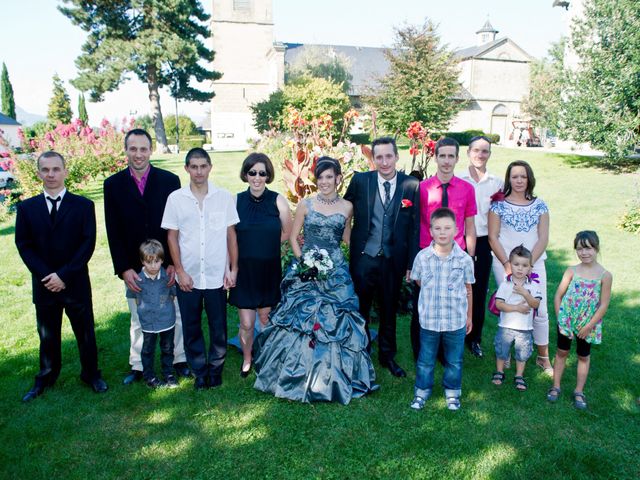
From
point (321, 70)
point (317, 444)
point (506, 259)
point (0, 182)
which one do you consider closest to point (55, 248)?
point (317, 444)

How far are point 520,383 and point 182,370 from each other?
11.5 feet

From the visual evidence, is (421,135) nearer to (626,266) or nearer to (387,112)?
(626,266)

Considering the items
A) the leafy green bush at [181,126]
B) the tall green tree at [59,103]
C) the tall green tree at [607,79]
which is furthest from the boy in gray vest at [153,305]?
the leafy green bush at [181,126]

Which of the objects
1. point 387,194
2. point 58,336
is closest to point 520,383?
point 387,194

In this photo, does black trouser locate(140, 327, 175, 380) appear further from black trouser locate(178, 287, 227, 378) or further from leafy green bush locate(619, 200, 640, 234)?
leafy green bush locate(619, 200, 640, 234)

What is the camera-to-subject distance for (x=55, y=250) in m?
4.21

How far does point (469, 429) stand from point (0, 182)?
23.4m

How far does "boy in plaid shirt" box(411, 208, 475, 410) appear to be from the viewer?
13.6 feet

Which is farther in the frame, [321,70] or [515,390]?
[321,70]

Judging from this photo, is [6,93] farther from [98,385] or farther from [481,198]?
[481,198]

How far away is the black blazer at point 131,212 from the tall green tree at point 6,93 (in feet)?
227

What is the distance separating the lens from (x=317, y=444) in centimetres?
382

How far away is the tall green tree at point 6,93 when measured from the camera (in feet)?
195

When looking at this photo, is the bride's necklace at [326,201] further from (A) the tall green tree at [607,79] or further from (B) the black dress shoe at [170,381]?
(A) the tall green tree at [607,79]
